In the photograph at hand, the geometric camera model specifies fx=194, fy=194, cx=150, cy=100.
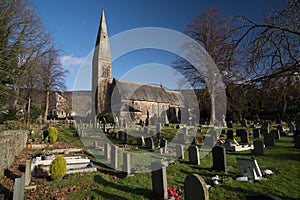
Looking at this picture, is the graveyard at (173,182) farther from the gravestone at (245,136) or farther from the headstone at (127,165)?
the gravestone at (245,136)

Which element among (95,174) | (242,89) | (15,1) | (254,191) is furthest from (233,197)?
(15,1)

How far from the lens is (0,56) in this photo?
507 inches

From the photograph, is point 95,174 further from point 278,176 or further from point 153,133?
point 153,133

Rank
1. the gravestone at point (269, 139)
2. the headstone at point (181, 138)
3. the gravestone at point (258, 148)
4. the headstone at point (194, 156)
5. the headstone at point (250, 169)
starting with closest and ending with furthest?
the headstone at point (250, 169), the headstone at point (194, 156), the gravestone at point (258, 148), the gravestone at point (269, 139), the headstone at point (181, 138)

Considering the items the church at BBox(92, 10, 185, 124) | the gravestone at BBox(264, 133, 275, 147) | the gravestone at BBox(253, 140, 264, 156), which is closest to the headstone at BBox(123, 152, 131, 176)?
the gravestone at BBox(253, 140, 264, 156)

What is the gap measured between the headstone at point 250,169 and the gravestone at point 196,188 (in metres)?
3.16

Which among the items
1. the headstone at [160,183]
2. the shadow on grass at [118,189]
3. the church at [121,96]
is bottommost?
the shadow on grass at [118,189]

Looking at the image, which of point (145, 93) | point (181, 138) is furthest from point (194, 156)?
point (145, 93)

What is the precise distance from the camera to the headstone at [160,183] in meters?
5.10

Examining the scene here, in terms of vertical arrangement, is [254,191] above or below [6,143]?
below

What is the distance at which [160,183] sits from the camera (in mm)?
5199

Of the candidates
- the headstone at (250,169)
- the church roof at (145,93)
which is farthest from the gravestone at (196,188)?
the church roof at (145,93)

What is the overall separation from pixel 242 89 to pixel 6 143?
29.8 ft

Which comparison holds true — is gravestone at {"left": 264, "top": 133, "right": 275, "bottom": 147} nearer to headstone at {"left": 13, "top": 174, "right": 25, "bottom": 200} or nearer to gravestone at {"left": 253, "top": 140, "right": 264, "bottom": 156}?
gravestone at {"left": 253, "top": 140, "right": 264, "bottom": 156}
